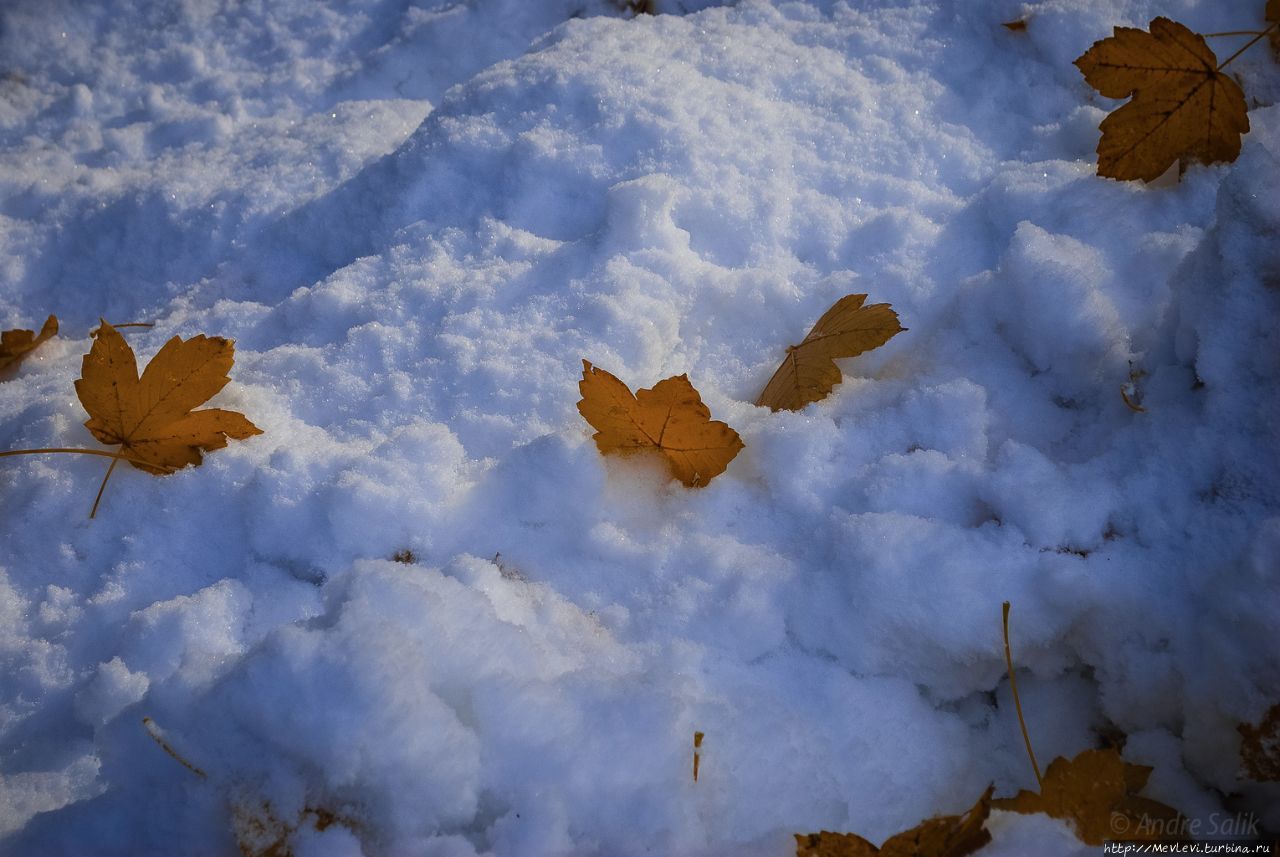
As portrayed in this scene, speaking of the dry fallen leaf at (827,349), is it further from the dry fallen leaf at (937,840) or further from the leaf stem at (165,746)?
the leaf stem at (165,746)

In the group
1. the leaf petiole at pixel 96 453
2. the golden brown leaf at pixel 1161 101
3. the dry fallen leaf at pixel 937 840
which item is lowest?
the dry fallen leaf at pixel 937 840

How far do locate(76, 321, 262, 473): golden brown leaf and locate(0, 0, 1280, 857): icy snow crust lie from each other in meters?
0.04

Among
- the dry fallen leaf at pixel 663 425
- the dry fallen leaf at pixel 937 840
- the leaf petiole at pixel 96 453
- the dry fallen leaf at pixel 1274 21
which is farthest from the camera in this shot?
the dry fallen leaf at pixel 1274 21

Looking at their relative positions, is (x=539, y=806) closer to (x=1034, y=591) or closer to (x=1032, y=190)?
(x=1034, y=591)

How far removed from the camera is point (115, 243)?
1.91 metres

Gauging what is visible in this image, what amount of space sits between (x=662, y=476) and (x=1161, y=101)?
3.54ft

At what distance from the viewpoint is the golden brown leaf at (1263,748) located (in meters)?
0.93

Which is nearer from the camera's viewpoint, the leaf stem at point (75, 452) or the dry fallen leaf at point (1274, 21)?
the leaf stem at point (75, 452)

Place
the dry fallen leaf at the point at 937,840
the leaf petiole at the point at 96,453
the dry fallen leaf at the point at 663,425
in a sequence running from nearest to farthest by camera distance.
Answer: the dry fallen leaf at the point at 937,840
the dry fallen leaf at the point at 663,425
the leaf petiole at the point at 96,453

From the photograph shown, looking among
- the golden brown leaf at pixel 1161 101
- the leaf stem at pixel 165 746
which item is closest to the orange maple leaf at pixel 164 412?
the leaf stem at pixel 165 746

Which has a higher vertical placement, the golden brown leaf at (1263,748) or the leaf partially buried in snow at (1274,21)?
the leaf partially buried in snow at (1274,21)

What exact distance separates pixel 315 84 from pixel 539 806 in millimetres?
2020

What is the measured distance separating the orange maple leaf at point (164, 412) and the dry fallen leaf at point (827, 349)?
85 cm

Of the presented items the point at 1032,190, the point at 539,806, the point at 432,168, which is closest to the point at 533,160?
the point at 432,168
